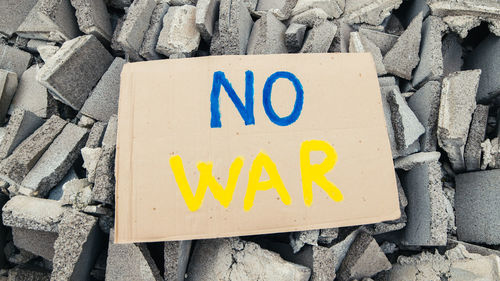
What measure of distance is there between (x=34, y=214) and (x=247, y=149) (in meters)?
0.99

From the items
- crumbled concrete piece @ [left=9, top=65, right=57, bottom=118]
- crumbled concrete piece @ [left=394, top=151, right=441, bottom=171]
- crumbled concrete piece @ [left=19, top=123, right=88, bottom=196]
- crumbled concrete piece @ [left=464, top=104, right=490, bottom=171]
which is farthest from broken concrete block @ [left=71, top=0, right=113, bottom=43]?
crumbled concrete piece @ [left=464, top=104, right=490, bottom=171]

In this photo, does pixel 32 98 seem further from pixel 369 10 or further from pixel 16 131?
pixel 369 10

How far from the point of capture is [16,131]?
1629 mm

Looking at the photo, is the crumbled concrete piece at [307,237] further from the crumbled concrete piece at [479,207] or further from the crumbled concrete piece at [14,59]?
the crumbled concrete piece at [14,59]

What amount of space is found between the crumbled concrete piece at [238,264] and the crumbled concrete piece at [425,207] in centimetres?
56

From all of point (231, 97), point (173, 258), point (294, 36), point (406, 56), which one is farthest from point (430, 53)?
point (173, 258)

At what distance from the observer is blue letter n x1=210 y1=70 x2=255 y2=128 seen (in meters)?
1.40

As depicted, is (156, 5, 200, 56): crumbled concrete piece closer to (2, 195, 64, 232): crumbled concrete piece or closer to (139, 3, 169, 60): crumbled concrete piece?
(139, 3, 169, 60): crumbled concrete piece

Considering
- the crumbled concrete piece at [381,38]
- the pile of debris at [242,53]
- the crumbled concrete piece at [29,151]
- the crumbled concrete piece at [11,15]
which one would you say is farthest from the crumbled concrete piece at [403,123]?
the crumbled concrete piece at [11,15]

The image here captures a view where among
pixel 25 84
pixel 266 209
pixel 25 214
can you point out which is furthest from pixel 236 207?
pixel 25 84

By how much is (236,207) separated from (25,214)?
958 mm

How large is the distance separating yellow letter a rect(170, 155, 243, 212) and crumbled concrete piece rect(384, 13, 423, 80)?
1013 millimetres

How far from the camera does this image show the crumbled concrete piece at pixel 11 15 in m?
1.93

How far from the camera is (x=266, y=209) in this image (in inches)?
52.9
